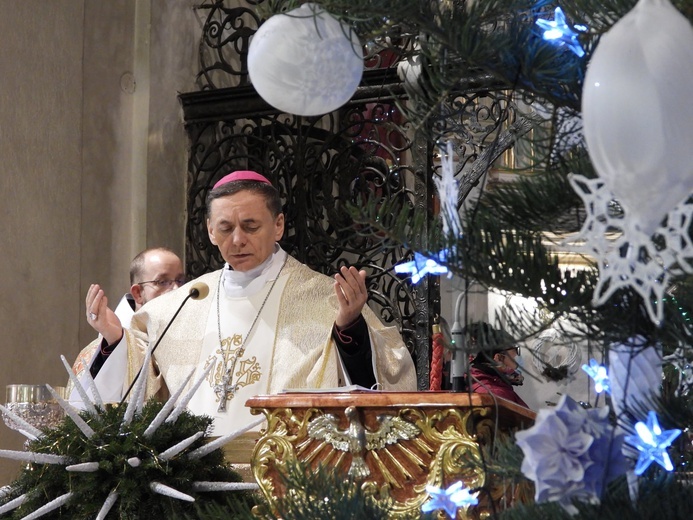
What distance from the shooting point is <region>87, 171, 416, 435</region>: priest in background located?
446cm

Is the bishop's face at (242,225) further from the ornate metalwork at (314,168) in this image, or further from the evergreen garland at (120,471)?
the evergreen garland at (120,471)

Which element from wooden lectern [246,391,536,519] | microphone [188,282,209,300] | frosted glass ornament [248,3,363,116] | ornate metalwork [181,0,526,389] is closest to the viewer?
frosted glass ornament [248,3,363,116]

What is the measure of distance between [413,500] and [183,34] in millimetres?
5187

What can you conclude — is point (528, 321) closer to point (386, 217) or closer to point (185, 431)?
→ point (386, 217)

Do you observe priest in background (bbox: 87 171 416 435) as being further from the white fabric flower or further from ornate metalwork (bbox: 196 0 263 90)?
the white fabric flower

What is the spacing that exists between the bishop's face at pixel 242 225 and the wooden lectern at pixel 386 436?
2.03 meters

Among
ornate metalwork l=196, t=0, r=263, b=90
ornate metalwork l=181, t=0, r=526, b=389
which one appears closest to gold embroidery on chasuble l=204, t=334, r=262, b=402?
ornate metalwork l=181, t=0, r=526, b=389

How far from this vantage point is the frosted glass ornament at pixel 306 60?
5.20ft

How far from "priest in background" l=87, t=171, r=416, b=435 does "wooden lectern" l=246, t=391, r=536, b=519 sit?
1.47 m

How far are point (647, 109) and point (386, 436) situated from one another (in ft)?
5.67

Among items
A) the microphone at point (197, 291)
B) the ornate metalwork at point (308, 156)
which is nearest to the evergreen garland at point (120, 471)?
the microphone at point (197, 291)

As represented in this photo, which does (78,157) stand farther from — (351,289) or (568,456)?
(568,456)

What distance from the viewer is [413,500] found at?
2676mm

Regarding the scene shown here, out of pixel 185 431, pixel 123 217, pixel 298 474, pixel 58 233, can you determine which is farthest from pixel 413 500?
pixel 123 217
